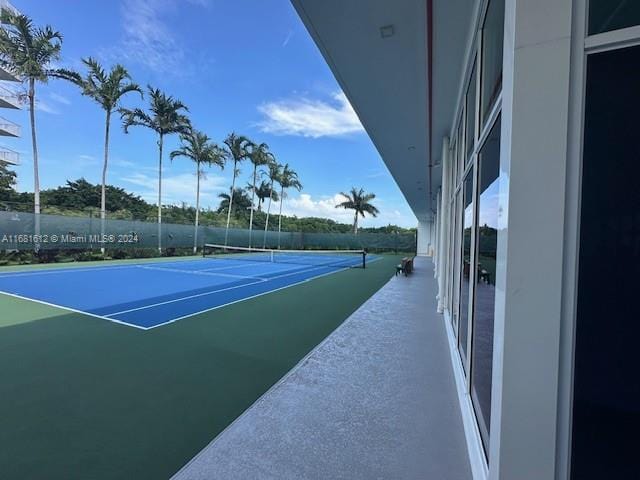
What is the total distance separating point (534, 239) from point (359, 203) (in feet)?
104

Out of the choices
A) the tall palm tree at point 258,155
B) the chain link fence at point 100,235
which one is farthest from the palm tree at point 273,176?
the chain link fence at point 100,235

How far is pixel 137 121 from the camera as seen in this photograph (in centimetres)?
1867

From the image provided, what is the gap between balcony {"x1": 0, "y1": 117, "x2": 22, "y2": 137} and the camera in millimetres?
20453

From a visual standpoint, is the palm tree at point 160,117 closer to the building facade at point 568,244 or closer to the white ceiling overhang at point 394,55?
the white ceiling overhang at point 394,55

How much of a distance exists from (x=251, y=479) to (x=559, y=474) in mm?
1486

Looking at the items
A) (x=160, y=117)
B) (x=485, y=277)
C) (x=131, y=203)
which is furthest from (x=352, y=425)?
(x=131, y=203)

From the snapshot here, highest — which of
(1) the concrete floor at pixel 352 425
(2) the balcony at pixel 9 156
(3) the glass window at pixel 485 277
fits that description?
(2) the balcony at pixel 9 156

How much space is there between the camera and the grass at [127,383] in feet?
6.61

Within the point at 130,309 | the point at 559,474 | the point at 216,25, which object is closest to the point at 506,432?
the point at 559,474

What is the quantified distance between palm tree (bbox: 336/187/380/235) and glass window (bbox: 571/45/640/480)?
3114 centimetres

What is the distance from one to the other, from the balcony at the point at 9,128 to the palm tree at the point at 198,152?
10.1 m

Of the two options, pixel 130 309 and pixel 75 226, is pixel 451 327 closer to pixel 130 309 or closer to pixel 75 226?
pixel 130 309

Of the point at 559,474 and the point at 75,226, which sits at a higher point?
the point at 75,226

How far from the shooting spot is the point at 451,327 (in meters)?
4.62
